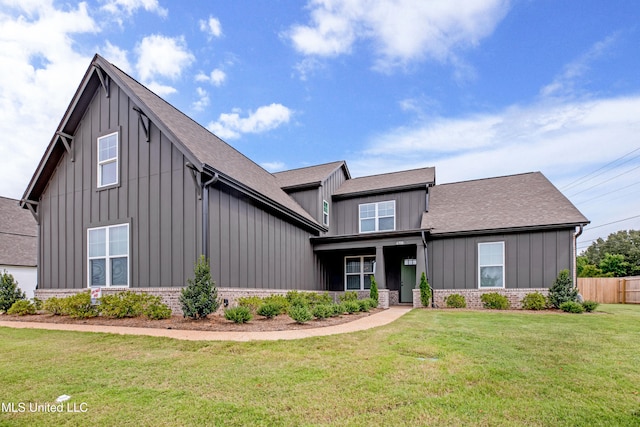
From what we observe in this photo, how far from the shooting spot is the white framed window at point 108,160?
39.7ft

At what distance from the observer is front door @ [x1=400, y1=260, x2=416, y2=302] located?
677 inches

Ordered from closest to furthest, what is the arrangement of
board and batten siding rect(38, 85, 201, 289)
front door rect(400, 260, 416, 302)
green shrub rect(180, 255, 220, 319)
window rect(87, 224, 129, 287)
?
green shrub rect(180, 255, 220, 319) < board and batten siding rect(38, 85, 201, 289) < window rect(87, 224, 129, 287) < front door rect(400, 260, 416, 302)

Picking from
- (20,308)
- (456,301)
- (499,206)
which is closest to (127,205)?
(20,308)

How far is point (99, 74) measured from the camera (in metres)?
12.2

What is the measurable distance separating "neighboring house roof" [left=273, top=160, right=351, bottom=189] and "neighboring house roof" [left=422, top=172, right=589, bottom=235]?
17.3 ft

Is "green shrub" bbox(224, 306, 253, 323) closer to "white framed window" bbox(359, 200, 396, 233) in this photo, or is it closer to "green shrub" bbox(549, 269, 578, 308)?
"white framed window" bbox(359, 200, 396, 233)

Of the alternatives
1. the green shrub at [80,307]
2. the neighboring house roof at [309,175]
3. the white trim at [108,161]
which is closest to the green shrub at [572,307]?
the neighboring house roof at [309,175]

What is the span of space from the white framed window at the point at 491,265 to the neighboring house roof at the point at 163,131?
7.90 meters

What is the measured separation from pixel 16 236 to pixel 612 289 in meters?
34.6

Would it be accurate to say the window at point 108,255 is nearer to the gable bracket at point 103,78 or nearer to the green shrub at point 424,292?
the gable bracket at point 103,78

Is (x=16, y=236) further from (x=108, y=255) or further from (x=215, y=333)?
(x=215, y=333)

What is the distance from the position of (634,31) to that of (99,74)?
63.6 feet

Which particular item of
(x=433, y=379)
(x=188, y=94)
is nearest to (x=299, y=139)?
(x=188, y=94)

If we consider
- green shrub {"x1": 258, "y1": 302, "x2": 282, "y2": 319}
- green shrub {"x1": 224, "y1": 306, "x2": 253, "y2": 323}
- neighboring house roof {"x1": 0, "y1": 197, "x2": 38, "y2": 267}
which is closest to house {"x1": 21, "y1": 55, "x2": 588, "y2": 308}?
green shrub {"x1": 258, "y1": 302, "x2": 282, "y2": 319}
